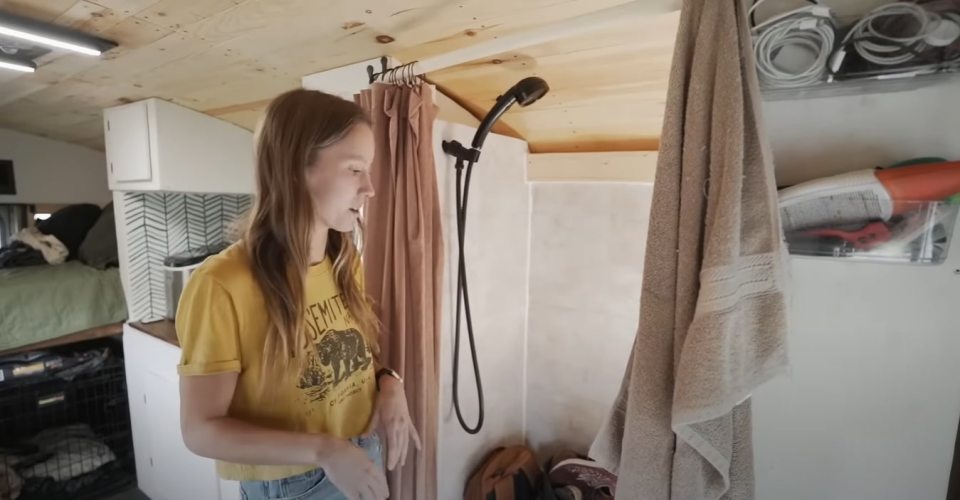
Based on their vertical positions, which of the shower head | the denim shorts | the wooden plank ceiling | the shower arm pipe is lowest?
the denim shorts

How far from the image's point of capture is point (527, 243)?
1790mm

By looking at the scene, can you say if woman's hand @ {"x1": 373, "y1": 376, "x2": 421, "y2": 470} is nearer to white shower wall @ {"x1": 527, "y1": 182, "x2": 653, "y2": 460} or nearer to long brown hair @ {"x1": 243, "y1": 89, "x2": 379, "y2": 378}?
long brown hair @ {"x1": 243, "y1": 89, "x2": 379, "y2": 378}

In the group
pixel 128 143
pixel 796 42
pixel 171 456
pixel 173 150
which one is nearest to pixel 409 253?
pixel 796 42

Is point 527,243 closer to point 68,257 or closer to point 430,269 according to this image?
point 430,269

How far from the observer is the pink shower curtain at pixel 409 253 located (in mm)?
1104

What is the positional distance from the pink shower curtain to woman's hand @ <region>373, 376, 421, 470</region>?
0.25 m

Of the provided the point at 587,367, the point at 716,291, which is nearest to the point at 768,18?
the point at 716,291

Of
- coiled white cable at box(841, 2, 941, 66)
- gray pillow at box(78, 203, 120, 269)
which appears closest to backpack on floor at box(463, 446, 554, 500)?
coiled white cable at box(841, 2, 941, 66)

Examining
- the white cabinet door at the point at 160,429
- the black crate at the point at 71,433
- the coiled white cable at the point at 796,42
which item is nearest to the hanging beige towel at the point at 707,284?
the coiled white cable at the point at 796,42

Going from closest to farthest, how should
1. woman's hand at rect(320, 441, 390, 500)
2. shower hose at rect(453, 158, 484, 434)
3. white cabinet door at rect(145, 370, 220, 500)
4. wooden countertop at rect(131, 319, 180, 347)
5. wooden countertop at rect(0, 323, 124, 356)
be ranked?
woman's hand at rect(320, 441, 390, 500) → shower hose at rect(453, 158, 484, 434) → white cabinet door at rect(145, 370, 220, 500) → wooden countertop at rect(131, 319, 180, 347) → wooden countertop at rect(0, 323, 124, 356)

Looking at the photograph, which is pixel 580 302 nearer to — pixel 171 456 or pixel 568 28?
pixel 568 28

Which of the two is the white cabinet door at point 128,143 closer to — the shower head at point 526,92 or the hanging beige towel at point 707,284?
the shower head at point 526,92

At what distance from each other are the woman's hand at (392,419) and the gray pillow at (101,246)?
2.25 meters

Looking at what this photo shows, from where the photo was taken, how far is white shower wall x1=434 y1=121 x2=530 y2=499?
55.0 inches
